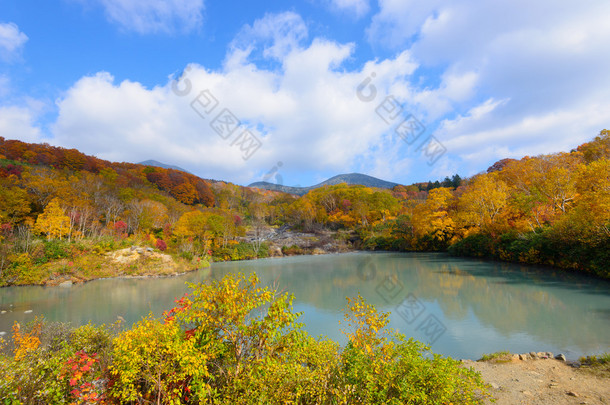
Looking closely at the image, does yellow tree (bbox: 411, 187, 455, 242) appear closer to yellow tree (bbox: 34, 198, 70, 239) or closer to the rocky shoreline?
the rocky shoreline

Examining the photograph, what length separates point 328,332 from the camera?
718cm

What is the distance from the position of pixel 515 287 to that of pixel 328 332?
898 centimetres

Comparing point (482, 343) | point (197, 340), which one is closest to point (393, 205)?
point (482, 343)

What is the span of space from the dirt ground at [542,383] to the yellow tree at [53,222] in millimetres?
24646

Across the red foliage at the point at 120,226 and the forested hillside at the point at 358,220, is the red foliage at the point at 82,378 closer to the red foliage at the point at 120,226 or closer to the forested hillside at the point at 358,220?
the forested hillside at the point at 358,220

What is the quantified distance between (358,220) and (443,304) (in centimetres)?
3521

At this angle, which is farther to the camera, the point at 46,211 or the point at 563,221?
the point at 46,211

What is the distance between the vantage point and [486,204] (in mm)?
21984

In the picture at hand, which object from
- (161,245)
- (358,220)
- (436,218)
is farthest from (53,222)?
(358,220)

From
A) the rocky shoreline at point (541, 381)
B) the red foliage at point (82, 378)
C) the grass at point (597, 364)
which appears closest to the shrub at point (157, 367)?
the red foliage at point (82, 378)

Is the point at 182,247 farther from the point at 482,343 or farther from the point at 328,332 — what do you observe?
the point at 482,343

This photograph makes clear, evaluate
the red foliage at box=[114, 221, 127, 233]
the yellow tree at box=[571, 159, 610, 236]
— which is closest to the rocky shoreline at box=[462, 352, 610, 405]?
the yellow tree at box=[571, 159, 610, 236]

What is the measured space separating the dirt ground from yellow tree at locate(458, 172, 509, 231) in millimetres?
18367

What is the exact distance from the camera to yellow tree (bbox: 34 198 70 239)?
19578 mm
